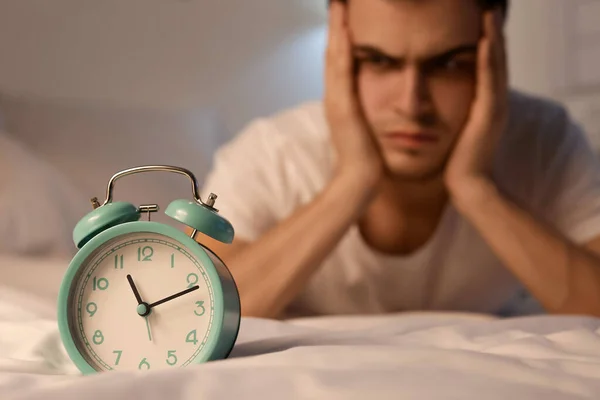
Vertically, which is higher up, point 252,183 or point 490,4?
point 490,4

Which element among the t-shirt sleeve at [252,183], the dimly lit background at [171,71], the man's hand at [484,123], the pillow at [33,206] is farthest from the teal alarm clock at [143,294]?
the dimly lit background at [171,71]

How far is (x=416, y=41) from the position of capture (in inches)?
42.4

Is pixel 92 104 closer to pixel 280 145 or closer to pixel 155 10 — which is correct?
pixel 155 10

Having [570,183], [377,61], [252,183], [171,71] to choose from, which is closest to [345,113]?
[377,61]

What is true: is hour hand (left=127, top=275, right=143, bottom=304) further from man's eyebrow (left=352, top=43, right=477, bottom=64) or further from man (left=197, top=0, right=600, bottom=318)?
man's eyebrow (left=352, top=43, right=477, bottom=64)

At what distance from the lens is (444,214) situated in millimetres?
1228

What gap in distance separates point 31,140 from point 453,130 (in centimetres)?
117

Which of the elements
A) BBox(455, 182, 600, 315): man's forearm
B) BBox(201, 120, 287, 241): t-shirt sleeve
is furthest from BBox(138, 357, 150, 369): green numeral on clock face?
BBox(455, 182, 600, 315): man's forearm

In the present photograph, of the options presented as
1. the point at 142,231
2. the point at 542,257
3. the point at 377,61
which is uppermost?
the point at 377,61

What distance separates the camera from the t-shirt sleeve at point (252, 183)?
1143 millimetres

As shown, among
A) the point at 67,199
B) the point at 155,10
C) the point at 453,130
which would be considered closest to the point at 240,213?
the point at 453,130

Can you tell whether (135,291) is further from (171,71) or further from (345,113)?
(171,71)

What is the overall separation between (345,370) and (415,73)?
74 cm

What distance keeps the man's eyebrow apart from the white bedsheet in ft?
1.86
